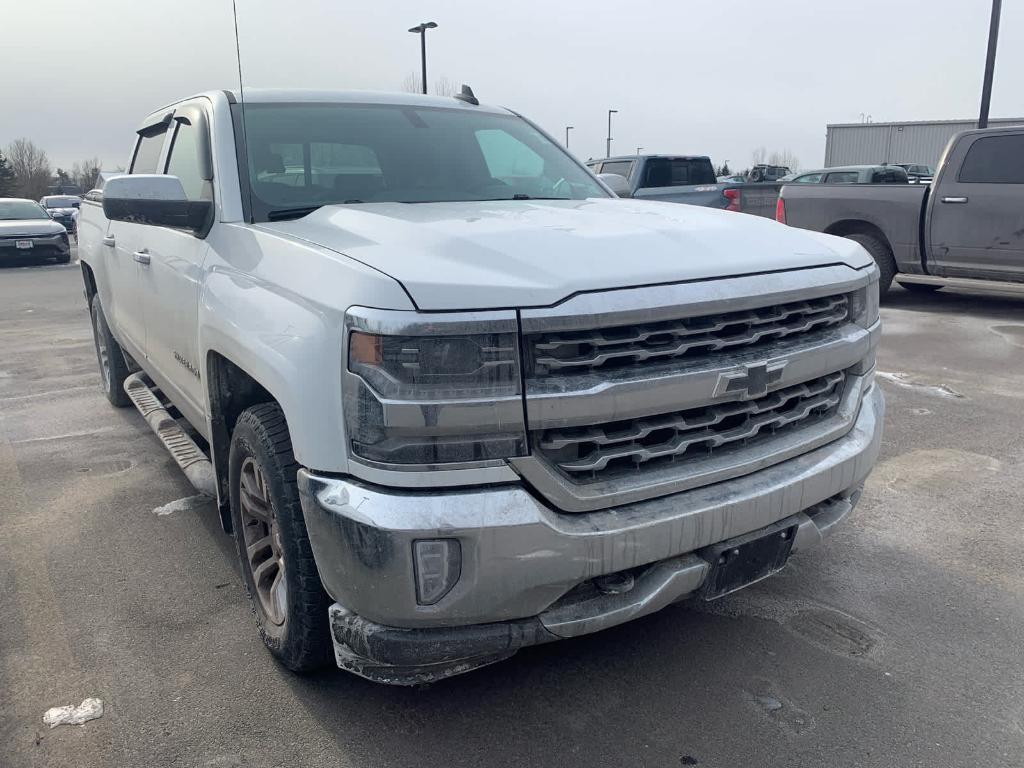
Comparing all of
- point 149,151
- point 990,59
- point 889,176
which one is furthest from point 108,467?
point 990,59

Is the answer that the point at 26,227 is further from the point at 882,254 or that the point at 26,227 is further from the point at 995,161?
the point at 995,161

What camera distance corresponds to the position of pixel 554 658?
2811 millimetres

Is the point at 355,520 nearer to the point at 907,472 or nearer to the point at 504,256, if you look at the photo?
the point at 504,256

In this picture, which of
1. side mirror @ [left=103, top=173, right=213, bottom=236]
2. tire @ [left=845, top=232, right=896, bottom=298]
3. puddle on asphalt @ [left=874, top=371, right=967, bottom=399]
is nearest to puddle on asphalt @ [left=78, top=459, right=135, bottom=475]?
side mirror @ [left=103, top=173, right=213, bottom=236]

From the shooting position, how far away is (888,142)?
124 feet

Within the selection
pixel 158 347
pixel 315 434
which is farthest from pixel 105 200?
pixel 315 434

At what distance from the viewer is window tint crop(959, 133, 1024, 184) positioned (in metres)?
8.72

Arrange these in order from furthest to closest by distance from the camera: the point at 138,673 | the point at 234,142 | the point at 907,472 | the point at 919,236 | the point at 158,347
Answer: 1. the point at 919,236
2. the point at 907,472
3. the point at 158,347
4. the point at 234,142
5. the point at 138,673

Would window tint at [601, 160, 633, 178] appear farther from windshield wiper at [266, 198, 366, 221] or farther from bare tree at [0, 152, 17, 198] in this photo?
bare tree at [0, 152, 17, 198]

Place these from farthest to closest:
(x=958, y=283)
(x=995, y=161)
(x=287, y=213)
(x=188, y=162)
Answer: (x=958, y=283)
(x=995, y=161)
(x=188, y=162)
(x=287, y=213)

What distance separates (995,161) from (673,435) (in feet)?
27.4

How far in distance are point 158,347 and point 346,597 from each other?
2329 mm

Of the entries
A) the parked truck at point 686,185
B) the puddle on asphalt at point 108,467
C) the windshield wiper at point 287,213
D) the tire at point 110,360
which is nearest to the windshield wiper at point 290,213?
the windshield wiper at point 287,213

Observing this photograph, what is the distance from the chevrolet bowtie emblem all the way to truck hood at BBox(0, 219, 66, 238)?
19523 mm
